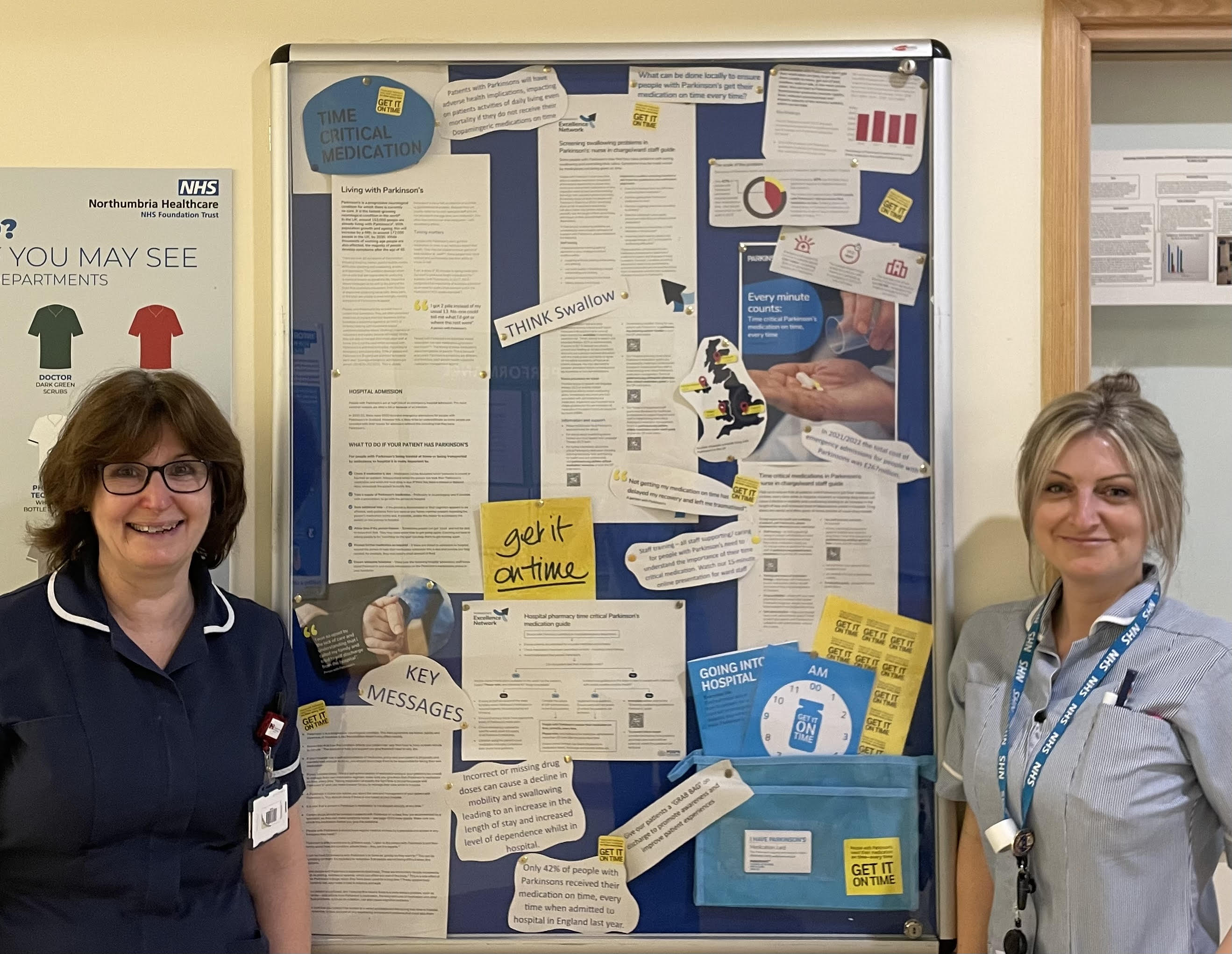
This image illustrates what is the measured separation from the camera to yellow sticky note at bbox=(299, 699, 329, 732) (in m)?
1.60

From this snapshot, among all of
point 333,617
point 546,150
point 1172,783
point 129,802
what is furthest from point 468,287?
point 1172,783

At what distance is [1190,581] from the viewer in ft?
5.41

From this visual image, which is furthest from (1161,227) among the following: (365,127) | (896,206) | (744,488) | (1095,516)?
(365,127)

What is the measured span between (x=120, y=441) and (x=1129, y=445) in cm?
143

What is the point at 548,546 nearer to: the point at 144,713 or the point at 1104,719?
the point at 144,713

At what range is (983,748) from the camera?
1.40 m

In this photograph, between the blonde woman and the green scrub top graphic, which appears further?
the green scrub top graphic

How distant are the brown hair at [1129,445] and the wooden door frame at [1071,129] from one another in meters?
0.16

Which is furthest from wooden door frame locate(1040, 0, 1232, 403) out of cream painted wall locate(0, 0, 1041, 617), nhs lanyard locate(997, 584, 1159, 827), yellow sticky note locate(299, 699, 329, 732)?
yellow sticky note locate(299, 699, 329, 732)

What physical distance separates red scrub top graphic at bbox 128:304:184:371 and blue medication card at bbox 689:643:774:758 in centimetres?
102

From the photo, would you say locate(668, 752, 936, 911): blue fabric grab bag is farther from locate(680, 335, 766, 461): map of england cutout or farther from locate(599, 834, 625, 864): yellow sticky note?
locate(680, 335, 766, 461): map of england cutout

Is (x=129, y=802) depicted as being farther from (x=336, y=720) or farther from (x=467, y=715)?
(x=467, y=715)

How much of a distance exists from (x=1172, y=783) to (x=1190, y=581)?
509 mm

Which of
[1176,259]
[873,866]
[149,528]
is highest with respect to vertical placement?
[1176,259]
